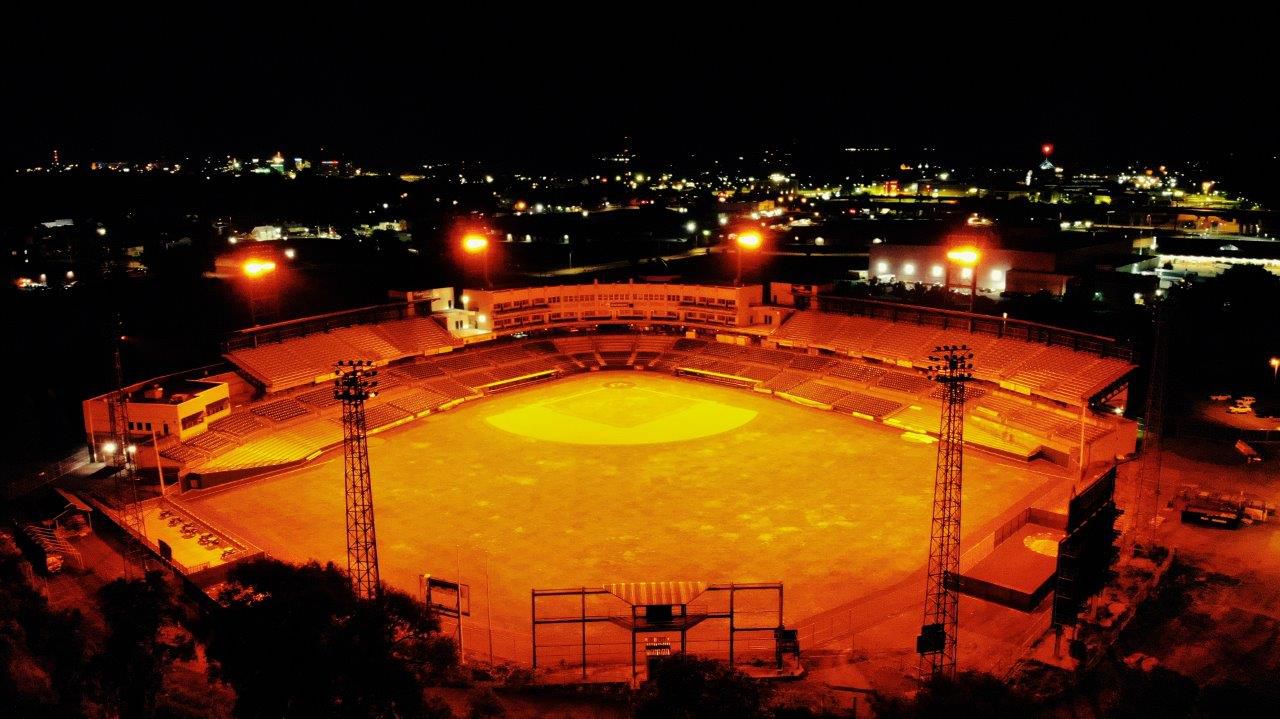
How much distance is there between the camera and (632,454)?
110 ft

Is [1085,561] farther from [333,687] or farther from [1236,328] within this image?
[1236,328]

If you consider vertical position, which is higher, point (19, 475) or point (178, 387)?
point (178, 387)

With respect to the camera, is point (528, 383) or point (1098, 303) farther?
point (1098, 303)

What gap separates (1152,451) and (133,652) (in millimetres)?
30711

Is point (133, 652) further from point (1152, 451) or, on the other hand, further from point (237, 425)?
point (1152, 451)

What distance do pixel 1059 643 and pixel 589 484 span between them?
1609 centimetres

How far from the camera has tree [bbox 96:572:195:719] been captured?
13.2 meters

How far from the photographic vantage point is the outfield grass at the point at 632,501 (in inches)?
930

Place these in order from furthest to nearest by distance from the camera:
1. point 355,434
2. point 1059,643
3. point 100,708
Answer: point 355,434 → point 1059,643 → point 100,708

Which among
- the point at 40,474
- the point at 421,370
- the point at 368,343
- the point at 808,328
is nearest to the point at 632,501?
the point at 421,370

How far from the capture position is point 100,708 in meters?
13.7

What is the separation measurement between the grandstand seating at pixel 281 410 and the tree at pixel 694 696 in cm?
2710

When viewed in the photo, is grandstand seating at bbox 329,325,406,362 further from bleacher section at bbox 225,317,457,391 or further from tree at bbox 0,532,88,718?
tree at bbox 0,532,88,718

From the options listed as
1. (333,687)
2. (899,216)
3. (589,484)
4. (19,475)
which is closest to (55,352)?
(19,475)
